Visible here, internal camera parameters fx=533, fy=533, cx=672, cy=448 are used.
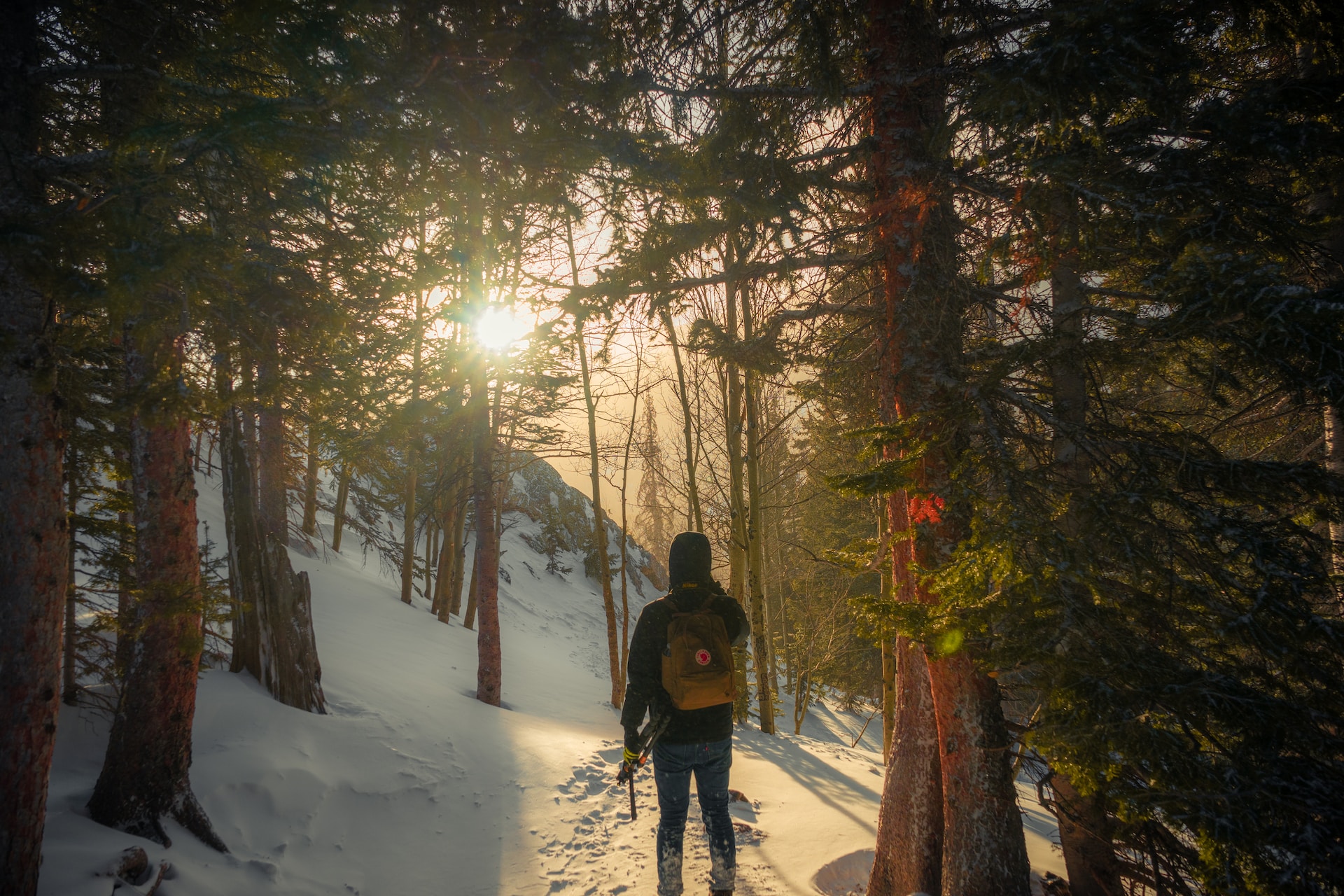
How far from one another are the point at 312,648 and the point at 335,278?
3905mm

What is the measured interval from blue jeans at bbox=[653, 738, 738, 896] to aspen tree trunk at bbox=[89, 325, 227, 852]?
10.3 ft

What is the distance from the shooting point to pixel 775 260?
13.3ft

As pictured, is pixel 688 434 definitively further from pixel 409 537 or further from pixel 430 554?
pixel 430 554

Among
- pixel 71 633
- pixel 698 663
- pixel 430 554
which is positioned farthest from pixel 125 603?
pixel 430 554

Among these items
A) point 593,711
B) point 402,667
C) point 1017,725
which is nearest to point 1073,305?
point 1017,725

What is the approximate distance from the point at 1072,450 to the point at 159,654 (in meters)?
7.16

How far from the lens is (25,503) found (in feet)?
10.1

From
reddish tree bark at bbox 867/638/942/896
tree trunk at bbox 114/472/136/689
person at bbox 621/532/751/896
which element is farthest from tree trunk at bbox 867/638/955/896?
tree trunk at bbox 114/472/136/689

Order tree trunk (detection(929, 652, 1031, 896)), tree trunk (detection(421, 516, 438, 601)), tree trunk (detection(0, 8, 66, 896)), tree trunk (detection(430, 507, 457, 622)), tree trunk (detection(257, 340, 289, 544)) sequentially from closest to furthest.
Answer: tree trunk (detection(0, 8, 66, 896))
tree trunk (detection(929, 652, 1031, 896))
tree trunk (detection(257, 340, 289, 544))
tree trunk (detection(430, 507, 457, 622))
tree trunk (detection(421, 516, 438, 601))

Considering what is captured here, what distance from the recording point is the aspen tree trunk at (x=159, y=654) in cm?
363

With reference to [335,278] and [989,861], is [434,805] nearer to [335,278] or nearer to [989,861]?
[989,861]

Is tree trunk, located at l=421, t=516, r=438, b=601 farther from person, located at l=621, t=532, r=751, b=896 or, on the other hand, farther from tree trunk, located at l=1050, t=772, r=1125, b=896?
tree trunk, located at l=1050, t=772, r=1125, b=896

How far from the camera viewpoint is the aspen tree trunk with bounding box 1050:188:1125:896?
269cm

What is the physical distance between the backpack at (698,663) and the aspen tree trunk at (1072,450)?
1.81 m
